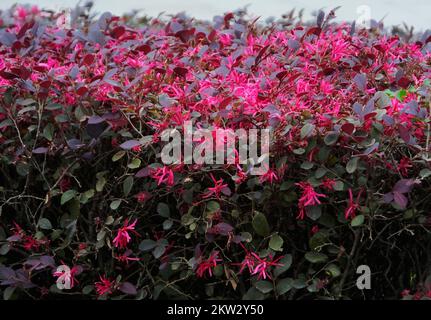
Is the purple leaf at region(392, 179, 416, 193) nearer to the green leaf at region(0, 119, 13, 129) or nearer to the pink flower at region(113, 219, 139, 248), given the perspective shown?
the pink flower at region(113, 219, 139, 248)

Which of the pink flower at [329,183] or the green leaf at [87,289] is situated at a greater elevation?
the pink flower at [329,183]

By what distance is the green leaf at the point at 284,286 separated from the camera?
2.57 meters

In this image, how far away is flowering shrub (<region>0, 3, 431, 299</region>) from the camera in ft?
8.07

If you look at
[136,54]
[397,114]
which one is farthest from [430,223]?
[136,54]

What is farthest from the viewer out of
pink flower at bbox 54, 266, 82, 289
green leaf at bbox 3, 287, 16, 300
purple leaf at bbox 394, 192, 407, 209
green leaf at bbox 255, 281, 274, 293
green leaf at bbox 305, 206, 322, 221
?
green leaf at bbox 3, 287, 16, 300

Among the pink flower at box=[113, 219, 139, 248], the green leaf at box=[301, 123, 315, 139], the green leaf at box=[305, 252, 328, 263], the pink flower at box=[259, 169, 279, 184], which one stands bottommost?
the green leaf at box=[305, 252, 328, 263]

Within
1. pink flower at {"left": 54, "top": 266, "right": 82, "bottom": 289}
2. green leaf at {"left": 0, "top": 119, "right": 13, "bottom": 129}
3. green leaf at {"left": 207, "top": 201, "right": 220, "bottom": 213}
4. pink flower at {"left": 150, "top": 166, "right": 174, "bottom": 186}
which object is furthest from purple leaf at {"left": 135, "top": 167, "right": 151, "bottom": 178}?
green leaf at {"left": 0, "top": 119, "right": 13, "bottom": 129}

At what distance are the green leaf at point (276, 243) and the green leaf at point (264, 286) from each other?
0.52ft

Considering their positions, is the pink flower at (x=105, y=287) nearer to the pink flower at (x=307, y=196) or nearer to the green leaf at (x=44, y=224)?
the green leaf at (x=44, y=224)

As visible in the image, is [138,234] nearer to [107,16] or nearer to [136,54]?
[136,54]

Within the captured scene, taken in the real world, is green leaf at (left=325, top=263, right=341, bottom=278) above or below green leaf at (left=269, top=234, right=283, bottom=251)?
below

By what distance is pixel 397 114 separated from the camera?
248cm

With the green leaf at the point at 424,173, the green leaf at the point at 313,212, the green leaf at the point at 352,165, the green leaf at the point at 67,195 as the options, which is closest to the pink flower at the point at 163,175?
the green leaf at the point at 67,195

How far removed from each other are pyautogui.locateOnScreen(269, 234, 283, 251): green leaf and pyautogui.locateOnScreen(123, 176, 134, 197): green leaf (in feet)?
1.68
